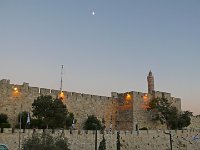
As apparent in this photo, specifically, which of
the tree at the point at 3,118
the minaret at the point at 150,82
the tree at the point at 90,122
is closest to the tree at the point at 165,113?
the minaret at the point at 150,82

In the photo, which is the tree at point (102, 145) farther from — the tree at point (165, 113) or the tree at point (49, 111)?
the tree at point (165, 113)

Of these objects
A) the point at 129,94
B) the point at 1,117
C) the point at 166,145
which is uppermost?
the point at 129,94

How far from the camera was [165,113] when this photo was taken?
158ft

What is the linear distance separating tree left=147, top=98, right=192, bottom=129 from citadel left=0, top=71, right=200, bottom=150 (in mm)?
1016

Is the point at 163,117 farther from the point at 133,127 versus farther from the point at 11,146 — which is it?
the point at 11,146

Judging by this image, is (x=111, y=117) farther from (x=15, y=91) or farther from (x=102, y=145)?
(x=102, y=145)

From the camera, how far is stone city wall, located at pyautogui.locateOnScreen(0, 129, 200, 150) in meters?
26.6

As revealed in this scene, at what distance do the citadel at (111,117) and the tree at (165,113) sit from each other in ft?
3.33

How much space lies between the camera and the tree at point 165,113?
48.1m

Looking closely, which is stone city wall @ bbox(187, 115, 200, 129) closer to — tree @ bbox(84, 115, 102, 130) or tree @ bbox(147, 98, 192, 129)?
tree @ bbox(147, 98, 192, 129)

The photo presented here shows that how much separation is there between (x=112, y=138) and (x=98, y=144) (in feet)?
6.97

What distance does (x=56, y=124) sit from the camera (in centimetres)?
3309

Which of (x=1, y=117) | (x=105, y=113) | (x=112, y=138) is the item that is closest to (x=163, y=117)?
(x=105, y=113)

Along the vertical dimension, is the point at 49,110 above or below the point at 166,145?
above
